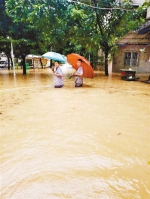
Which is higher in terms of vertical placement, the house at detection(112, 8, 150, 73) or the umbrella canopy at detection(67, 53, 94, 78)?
the house at detection(112, 8, 150, 73)

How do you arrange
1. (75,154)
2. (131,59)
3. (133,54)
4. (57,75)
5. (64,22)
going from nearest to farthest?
(75,154)
(57,75)
(64,22)
(133,54)
(131,59)

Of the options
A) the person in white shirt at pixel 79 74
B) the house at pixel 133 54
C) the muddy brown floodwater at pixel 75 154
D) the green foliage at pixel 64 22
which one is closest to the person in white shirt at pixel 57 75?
the person in white shirt at pixel 79 74

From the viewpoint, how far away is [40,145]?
328 centimetres

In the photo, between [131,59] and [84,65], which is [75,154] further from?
[131,59]

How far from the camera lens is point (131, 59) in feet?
64.6

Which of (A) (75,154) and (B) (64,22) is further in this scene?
(B) (64,22)

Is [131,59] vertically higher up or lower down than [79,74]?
higher up

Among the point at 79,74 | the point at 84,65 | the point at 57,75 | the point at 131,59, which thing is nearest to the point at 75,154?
the point at 57,75

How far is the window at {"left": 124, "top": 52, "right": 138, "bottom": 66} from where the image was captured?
1946 centimetres

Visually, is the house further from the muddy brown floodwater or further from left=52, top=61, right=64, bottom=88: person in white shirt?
the muddy brown floodwater

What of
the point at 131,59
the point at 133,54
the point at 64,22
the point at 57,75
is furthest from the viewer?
the point at 131,59

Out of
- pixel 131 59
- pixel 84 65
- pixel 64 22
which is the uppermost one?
pixel 64 22

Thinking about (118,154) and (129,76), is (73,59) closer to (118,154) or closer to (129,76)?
(129,76)

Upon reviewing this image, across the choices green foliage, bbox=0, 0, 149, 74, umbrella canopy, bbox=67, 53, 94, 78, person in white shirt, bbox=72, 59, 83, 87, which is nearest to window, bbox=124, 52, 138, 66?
green foliage, bbox=0, 0, 149, 74
